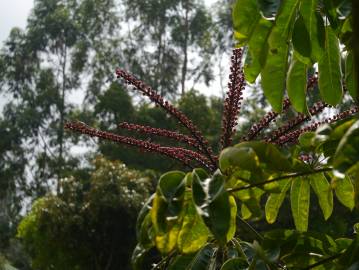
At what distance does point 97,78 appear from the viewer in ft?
79.3

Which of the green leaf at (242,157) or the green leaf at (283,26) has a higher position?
the green leaf at (283,26)

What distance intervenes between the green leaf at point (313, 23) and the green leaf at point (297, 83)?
0.05 m

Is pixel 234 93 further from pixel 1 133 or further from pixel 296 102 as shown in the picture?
pixel 1 133

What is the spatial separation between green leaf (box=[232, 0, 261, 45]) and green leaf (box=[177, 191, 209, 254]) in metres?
0.32

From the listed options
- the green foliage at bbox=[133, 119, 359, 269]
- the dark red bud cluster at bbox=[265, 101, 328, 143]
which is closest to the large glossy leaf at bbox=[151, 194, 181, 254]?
the green foliage at bbox=[133, 119, 359, 269]

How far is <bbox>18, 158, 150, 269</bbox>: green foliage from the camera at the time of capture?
428 inches

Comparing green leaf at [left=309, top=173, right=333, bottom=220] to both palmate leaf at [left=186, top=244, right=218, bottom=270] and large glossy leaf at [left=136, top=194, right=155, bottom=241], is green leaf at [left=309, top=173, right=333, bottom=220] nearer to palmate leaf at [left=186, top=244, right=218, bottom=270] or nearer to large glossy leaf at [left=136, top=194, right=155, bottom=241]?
palmate leaf at [left=186, top=244, right=218, bottom=270]

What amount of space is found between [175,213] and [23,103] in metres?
24.3

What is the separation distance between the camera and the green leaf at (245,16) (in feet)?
3.57

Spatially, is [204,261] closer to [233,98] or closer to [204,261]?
[204,261]

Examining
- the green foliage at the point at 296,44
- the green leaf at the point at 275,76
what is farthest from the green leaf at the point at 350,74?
the green leaf at the point at 275,76

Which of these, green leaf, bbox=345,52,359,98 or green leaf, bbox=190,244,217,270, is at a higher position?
green leaf, bbox=345,52,359,98

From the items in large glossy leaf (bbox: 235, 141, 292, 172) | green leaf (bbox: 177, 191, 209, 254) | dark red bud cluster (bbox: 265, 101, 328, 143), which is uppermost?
dark red bud cluster (bbox: 265, 101, 328, 143)

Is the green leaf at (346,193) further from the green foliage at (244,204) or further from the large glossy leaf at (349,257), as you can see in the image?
the large glossy leaf at (349,257)
